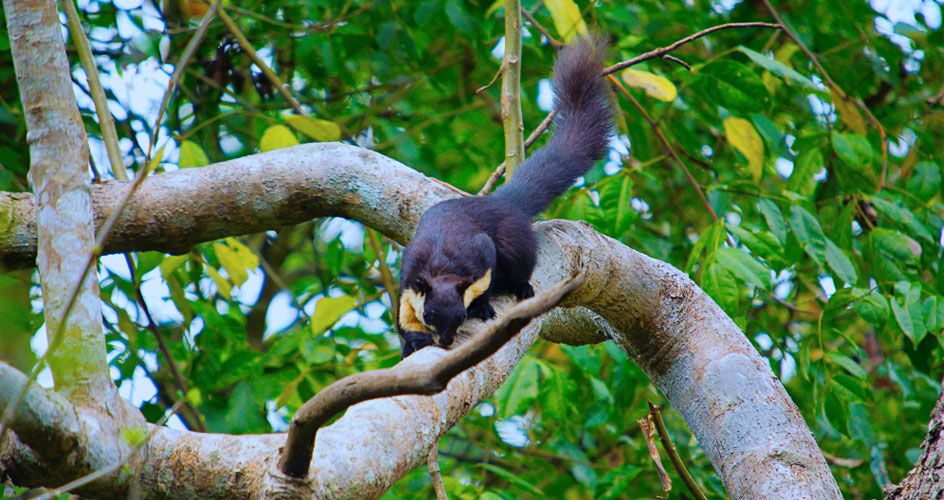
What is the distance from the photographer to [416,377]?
3.34ft

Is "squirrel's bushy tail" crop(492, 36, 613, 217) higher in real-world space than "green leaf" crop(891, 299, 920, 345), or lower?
higher

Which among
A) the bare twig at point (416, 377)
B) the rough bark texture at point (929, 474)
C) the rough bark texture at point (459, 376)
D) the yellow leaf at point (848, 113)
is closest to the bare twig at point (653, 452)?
the rough bark texture at point (459, 376)

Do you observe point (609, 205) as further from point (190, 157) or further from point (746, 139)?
point (190, 157)

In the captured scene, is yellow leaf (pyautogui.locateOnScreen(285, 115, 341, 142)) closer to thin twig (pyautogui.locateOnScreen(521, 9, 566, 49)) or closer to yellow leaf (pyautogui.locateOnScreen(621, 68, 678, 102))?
thin twig (pyautogui.locateOnScreen(521, 9, 566, 49))

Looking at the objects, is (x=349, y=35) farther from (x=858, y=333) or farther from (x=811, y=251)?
(x=858, y=333)

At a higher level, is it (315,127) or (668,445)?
(315,127)

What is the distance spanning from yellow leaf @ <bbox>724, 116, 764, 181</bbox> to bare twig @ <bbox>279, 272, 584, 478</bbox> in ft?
5.79

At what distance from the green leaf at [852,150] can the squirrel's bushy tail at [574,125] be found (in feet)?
2.75

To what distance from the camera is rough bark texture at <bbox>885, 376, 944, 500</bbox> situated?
159cm

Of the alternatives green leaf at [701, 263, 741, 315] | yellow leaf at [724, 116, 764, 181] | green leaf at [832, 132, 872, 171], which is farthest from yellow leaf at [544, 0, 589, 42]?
green leaf at [832, 132, 872, 171]

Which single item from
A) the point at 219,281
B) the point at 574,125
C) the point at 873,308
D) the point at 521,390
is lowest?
the point at 521,390

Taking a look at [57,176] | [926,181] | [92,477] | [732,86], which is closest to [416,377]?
[92,477]

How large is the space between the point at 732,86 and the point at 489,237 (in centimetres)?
103

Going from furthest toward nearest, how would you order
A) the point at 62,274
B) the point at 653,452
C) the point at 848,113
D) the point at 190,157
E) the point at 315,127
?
the point at 315,127, the point at 190,157, the point at 848,113, the point at 653,452, the point at 62,274
